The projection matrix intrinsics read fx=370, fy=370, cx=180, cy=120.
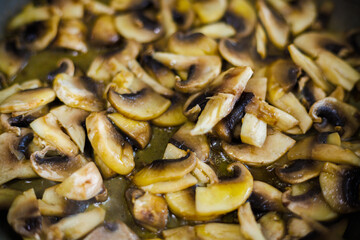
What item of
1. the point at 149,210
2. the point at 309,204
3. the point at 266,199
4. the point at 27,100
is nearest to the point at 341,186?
the point at 309,204

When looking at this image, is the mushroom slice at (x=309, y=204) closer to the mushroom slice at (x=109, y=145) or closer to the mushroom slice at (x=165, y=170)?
the mushroom slice at (x=165, y=170)

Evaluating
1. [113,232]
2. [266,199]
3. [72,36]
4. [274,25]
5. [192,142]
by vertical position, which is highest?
[274,25]

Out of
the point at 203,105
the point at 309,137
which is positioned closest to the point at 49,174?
the point at 203,105

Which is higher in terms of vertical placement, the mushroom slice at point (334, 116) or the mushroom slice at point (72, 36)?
the mushroom slice at point (72, 36)

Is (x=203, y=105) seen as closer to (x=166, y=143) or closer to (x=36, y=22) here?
(x=166, y=143)

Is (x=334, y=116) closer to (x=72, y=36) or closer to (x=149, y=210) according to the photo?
(x=149, y=210)

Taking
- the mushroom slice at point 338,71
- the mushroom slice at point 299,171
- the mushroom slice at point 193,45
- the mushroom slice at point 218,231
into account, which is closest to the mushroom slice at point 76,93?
the mushroom slice at point 193,45
